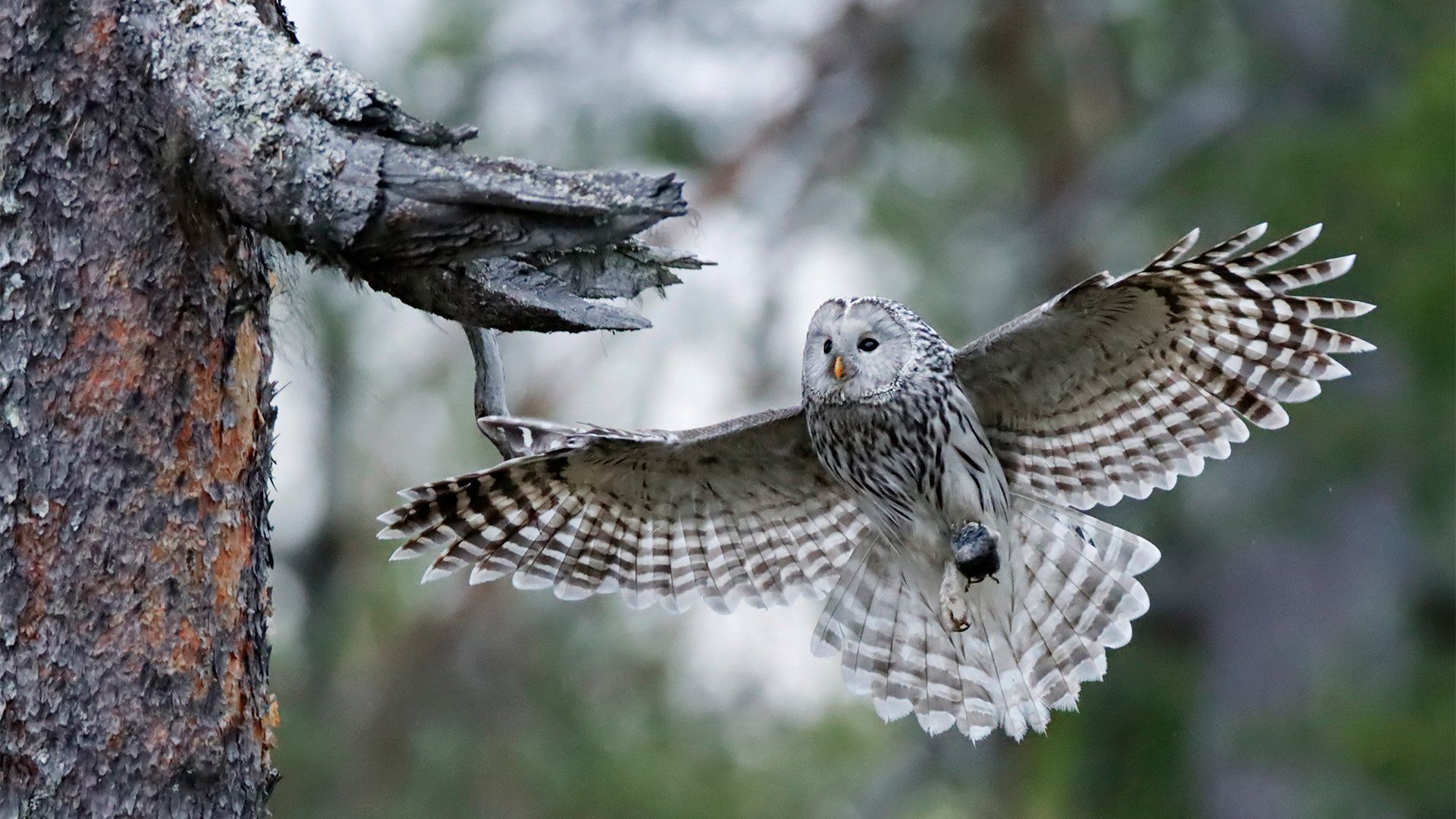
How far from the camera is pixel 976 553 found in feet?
12.9

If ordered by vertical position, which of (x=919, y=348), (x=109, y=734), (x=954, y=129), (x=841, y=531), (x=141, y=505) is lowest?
(x=109, y=734)

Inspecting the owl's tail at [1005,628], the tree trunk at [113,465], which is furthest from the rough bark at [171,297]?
the owl's tail at [1005,628]

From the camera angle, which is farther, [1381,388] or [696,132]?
[1381,388]

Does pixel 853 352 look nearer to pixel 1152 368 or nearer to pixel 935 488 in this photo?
pixel 935 488

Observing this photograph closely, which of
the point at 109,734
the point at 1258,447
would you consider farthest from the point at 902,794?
the point at 109,734

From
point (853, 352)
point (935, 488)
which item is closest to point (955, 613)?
point (935, 488)

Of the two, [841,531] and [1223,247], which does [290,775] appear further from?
[1223,247]

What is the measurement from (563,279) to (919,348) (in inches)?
64.7

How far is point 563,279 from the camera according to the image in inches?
112

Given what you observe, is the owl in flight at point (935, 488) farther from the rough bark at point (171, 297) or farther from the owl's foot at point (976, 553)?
the rough bark at point (171, 297)

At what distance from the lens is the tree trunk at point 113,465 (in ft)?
8.54

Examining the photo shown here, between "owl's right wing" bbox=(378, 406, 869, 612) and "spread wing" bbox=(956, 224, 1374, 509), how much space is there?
55 cm

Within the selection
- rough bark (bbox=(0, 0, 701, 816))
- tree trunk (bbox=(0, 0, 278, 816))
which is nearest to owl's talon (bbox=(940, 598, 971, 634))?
rough bark (bbox=(0, 0, 701, 816))

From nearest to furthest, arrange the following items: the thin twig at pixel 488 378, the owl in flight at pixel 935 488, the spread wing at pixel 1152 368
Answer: the thin twig at pixel 488 378
the spread wing at pixel 1152 368
the owl in flight at pixel 935 488
